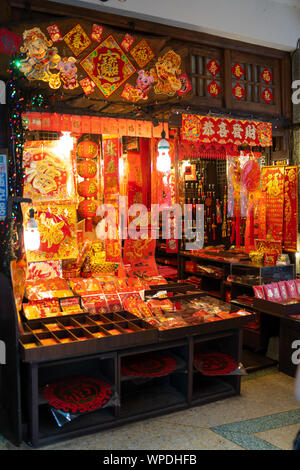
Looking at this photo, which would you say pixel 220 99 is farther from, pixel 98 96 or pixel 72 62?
pixel 72 62

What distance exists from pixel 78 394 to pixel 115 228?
2.58 meters

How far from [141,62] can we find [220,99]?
1.74m

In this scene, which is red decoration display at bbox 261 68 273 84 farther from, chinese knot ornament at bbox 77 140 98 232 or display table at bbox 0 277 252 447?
display table at bbox 0 277 252 447

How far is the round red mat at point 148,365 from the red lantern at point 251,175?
11.3ft

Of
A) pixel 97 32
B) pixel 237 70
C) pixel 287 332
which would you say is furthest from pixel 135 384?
pixel 237 70

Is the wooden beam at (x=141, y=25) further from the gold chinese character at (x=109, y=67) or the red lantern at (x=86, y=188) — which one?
the red lantern at (x=86, y=188)

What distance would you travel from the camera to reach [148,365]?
5.05 meters

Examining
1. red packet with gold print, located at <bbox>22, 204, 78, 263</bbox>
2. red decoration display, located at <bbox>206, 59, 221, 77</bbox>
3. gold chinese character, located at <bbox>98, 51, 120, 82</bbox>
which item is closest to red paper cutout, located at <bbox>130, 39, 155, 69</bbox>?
gold chinese character, located at <bbox>98, 51, 120, 82</bbox>

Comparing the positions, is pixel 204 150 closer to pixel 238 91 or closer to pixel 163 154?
pixel 163 154

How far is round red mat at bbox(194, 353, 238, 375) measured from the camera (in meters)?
5.14

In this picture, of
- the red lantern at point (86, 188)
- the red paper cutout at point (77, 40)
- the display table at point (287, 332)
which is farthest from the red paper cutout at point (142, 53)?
the display table at point (287, 332)

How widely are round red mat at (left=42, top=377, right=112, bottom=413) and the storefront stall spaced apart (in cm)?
2

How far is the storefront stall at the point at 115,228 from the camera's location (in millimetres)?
4570

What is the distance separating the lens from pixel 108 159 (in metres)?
6.21
